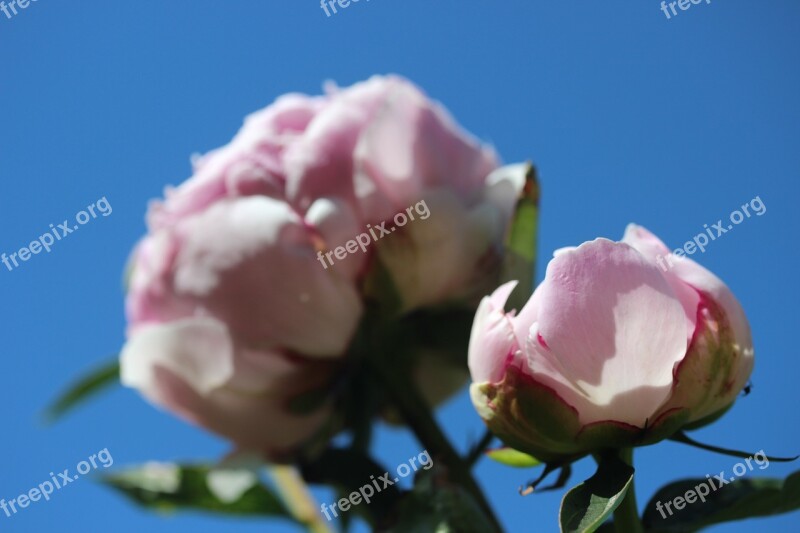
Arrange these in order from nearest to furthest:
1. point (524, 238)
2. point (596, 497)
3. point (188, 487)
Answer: point (596, 497)
point (524, 238)
point (188, 487)

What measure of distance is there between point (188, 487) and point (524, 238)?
0.26 metres

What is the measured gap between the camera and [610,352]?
31 centimetres

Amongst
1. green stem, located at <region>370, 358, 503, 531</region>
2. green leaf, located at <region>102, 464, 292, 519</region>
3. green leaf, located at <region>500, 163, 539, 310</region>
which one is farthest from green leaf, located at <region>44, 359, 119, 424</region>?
green leaf, located at <region>500, 163, 539, 310</region>

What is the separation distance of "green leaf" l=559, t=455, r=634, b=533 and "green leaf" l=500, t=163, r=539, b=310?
0.12 metres

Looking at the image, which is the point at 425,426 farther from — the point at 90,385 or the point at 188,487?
the point at 90,385

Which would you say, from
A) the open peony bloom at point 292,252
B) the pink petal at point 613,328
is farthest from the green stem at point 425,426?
the pink petal at point 613,328

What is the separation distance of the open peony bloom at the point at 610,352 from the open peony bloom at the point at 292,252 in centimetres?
18

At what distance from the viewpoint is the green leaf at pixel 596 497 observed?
0.29 m

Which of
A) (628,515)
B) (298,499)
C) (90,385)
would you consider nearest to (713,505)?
(628,515)

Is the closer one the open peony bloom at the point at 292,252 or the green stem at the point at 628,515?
the green stem at the point at 628,515

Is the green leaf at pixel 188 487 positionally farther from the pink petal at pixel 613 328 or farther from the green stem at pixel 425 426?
the pink petal at pixel 613 328

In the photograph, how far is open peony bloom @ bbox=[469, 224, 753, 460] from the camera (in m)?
0.31

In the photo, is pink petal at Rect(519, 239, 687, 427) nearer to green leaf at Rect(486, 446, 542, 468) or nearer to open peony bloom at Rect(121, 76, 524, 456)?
green leaf at Rect(486, 446, 542, 468)

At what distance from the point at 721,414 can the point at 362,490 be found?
211 mm
